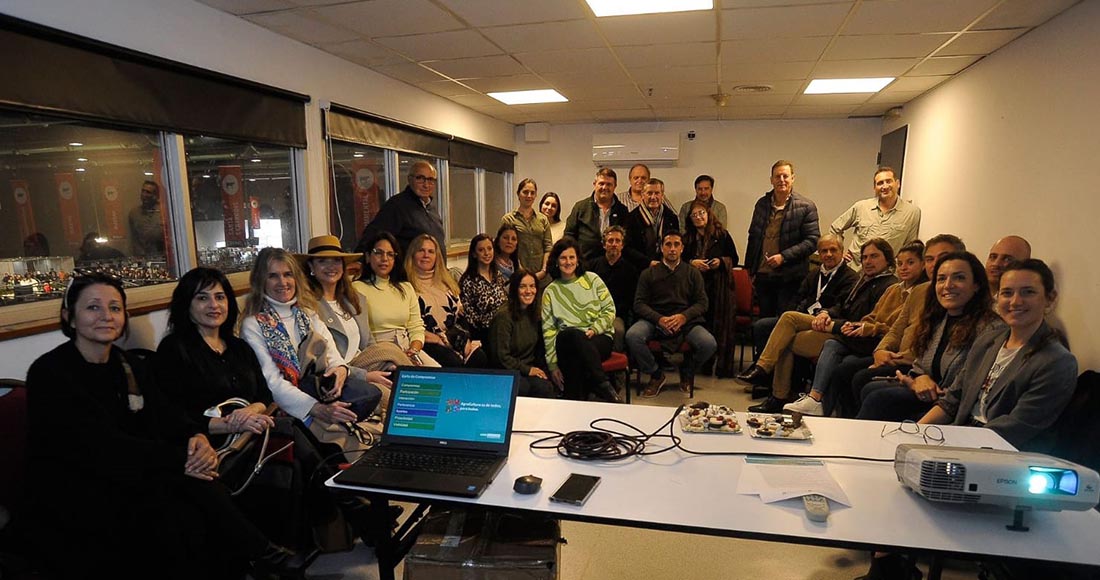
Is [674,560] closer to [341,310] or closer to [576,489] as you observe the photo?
[576,489]

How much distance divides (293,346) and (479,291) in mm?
1565

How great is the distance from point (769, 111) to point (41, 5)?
5980 mm

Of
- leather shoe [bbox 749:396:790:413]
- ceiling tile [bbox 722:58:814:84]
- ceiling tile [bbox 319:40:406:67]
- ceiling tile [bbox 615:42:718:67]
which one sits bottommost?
leather shoe [bbox 749:396:790:413]

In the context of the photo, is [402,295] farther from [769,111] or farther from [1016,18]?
[769,111]

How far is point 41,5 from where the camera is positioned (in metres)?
2.20

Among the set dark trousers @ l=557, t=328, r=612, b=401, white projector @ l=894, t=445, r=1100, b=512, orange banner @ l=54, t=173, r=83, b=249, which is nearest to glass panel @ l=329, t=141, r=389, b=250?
orange banner @ l=54, t=173, r=83, b=249

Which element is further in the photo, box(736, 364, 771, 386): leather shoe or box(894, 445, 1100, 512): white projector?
box(736, 364, 771, 386): leather shoe

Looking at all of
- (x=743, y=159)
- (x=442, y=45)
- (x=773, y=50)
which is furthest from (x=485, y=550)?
(x=743, y=159)

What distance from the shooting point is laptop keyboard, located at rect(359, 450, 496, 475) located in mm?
1567

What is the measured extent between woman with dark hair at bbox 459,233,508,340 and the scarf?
59.4 inches

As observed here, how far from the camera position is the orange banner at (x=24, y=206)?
2.32 m

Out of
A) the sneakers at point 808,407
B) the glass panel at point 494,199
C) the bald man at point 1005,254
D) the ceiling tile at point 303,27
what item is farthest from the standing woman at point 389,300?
the glass panel at point 494,199

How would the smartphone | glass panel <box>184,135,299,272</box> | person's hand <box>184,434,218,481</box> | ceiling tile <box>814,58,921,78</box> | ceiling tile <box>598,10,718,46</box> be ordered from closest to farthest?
1. the smartphone
2. person's hand <box>184,434,218,481</box>
3. ceiling tile <box>598,10,718,46</box>
4. glass panel <box>184,135,299,272</box>
5. ceiling tile <box>814,58,921,78</box>

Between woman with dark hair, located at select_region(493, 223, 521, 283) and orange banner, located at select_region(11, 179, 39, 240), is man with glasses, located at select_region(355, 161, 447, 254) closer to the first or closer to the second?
woman with dark hair, located at select_region(493, 223, 521, 283)
